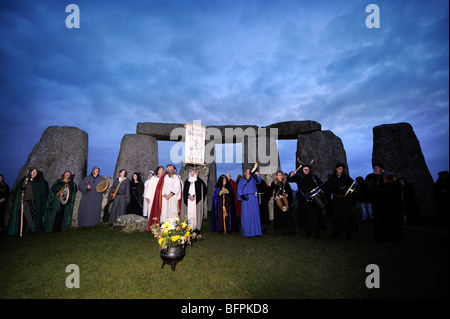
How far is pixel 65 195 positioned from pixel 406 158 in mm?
14376

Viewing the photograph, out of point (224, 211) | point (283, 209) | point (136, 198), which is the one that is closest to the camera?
point (283, 209)

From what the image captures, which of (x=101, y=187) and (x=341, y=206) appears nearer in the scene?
(x=341, y=206)

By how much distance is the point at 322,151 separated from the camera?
33.5 feet

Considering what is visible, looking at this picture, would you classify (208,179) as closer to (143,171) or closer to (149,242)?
(143,171)

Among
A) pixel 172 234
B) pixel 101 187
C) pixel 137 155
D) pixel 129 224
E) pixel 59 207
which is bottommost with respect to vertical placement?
pixel 129 224

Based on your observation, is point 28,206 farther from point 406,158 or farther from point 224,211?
point 406,158

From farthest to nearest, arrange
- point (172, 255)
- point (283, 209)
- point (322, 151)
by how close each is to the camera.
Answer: point (322, 151) → point (283, 209) → point (172, 255)

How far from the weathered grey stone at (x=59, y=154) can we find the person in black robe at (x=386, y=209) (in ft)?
37.4

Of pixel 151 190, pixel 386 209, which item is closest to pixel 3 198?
pixel 151 190

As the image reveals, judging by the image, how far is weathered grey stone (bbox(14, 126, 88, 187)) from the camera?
8.89 m

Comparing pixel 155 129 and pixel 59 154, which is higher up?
pixel 155 129

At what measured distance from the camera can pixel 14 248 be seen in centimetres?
492
